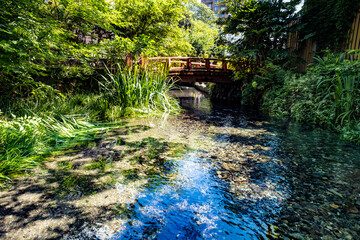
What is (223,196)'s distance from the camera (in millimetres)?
1949

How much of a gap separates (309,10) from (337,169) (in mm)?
8544

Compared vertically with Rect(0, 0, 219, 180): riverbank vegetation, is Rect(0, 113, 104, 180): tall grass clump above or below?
below

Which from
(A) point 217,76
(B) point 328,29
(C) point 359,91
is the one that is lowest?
(C) point 359,91

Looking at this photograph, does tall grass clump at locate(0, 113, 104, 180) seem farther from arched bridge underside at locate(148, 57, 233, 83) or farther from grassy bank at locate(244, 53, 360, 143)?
arched bridge underside at locate(148, 57, 233, 83)

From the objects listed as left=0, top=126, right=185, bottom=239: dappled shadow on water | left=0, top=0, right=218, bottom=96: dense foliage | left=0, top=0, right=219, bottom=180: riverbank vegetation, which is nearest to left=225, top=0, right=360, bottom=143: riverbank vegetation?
left=0, top=0, right=218, bottom=96: dense foliage

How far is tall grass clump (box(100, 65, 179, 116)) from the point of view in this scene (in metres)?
5.52

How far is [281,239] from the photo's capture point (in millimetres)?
Result: 1403

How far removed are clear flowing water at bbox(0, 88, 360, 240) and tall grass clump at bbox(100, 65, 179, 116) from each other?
242 centimetres

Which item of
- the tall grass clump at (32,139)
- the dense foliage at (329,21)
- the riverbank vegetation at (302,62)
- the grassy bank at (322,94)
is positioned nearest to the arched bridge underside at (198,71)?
the riverbank vegetation at (302,62)

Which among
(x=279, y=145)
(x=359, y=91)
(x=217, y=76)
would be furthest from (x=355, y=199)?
(x=217, y=76)

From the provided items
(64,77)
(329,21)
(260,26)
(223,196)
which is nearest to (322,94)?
(329,21)

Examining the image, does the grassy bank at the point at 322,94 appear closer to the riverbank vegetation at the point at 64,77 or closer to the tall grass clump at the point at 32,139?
the riverbank vegetation at the point at 64,77

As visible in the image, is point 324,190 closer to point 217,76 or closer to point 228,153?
point 228,153

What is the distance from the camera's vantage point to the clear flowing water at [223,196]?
1.49 meters
